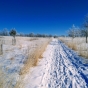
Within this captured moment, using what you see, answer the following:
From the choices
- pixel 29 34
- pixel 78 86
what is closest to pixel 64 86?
pixel 78 86

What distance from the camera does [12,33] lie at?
32344mm

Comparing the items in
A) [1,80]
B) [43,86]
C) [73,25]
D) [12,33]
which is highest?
[73,25]

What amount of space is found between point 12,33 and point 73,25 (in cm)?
2635

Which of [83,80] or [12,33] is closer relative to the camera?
[83,80]

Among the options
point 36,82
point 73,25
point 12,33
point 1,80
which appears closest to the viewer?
point 1,80

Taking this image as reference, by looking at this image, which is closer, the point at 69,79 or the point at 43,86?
the point at 43,86

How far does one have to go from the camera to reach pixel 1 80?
371cm

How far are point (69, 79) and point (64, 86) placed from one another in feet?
2.46

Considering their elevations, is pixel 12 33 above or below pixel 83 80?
above

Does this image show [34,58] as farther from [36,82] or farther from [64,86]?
[64,86]

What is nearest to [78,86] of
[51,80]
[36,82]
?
[51,80]

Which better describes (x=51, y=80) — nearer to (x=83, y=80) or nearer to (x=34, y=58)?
(x=83, y=80)

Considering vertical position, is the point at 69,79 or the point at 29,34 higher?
the point at 29,34

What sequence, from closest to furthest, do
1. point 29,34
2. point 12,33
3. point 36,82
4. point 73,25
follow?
1. point 36,82
2. point 12,33
3. point 73,25
4. point 29,34
